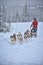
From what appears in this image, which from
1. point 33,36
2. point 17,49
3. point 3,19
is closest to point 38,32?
point 33,36

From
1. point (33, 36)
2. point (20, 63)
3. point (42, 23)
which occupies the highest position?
point (42, 23)

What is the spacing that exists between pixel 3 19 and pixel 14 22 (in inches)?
6.2

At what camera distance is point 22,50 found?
202cm

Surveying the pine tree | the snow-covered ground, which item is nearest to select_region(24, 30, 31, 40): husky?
the snow-covered ground

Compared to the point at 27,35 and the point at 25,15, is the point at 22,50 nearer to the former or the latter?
the point at 27,35

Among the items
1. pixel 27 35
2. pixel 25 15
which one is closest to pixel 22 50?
pixel 27 35

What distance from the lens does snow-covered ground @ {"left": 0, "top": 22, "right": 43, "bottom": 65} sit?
1.99 m

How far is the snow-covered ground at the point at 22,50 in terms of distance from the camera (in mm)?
1993

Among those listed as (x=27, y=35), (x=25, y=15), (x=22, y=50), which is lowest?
(x=22, y=50)

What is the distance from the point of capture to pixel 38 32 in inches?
79.4

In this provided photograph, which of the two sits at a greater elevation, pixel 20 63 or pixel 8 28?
pixel 8 28

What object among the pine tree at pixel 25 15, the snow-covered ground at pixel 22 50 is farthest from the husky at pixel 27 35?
the pine tree at pixel 25 15

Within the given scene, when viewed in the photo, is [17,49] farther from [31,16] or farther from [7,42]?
[31,16]

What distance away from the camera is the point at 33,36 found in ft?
6.64
